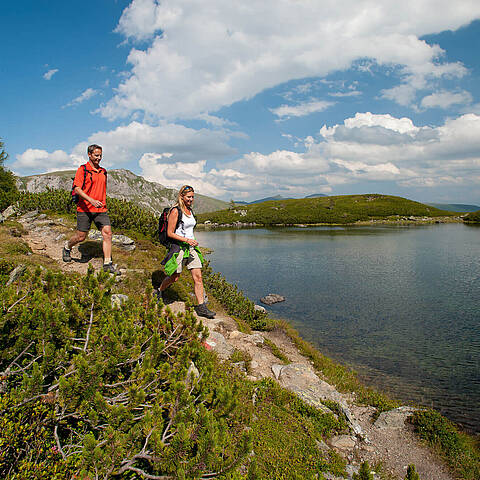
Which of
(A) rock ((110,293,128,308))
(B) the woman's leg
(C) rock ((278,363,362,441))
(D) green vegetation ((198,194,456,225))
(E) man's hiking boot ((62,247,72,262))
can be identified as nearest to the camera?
(A) rock ((110,293,128,308))

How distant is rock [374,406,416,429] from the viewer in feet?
26.5

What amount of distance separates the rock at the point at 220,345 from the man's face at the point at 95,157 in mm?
6644

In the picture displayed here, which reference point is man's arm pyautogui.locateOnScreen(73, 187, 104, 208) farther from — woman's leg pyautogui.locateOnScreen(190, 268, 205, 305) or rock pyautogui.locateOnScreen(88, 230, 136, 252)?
rock pyautogui.locateOnScreen(88, 230, 136, 252)

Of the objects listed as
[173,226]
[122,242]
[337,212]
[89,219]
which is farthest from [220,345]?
[337,212]

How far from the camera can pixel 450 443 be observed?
7.54 metres

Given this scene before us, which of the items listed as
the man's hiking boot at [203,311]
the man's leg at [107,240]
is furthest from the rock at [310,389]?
the man's leg at [107,240]

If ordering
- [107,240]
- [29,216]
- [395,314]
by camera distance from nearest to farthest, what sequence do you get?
[107,240], [29,216], [395,314]

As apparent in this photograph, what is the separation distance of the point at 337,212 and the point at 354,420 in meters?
159

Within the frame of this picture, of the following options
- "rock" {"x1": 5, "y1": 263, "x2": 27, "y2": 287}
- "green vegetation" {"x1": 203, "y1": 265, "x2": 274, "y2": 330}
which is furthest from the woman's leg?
"green vegetation" {"x1": 203, "y1": 265, "x2": 274, "y2": 330}

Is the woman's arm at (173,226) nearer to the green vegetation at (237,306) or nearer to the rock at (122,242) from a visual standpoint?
the green vegetation at (237,306)

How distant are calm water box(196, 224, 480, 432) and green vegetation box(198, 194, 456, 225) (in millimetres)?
107788

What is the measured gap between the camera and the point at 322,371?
11594 mm

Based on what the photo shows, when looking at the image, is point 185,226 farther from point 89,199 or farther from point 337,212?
point 337,212

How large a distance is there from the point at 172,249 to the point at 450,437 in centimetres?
895
